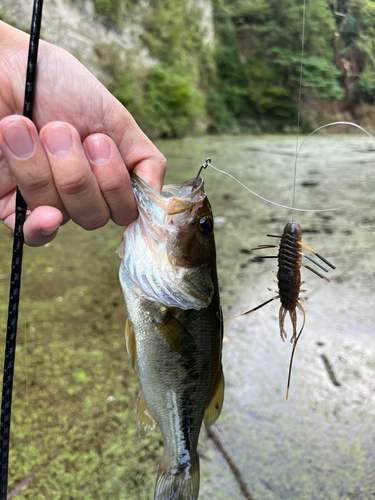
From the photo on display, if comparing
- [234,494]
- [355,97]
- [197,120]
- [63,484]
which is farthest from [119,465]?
[197,120]

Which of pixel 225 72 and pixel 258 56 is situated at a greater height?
pixel 258 56

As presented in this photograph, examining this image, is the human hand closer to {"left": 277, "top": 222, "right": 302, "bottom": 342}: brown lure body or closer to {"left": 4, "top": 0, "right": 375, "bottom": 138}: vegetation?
{"left": 277, "top": 222, "right": 302, "bottom": 342}: brown lure body

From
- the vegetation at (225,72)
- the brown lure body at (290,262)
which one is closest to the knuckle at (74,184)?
the brown lure body at (290,262)

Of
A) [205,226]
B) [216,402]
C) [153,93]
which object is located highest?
[205,226]

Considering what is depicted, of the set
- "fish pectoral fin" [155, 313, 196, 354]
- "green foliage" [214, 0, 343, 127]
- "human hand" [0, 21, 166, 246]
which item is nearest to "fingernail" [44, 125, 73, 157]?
"human hand" [0, 21, 166, 246]

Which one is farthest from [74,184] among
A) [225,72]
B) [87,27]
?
[225,72]

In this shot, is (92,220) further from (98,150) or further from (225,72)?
(225,72)

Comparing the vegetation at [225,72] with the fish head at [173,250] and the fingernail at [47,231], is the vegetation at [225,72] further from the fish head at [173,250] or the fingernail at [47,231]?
the fingernail at [47,231]
